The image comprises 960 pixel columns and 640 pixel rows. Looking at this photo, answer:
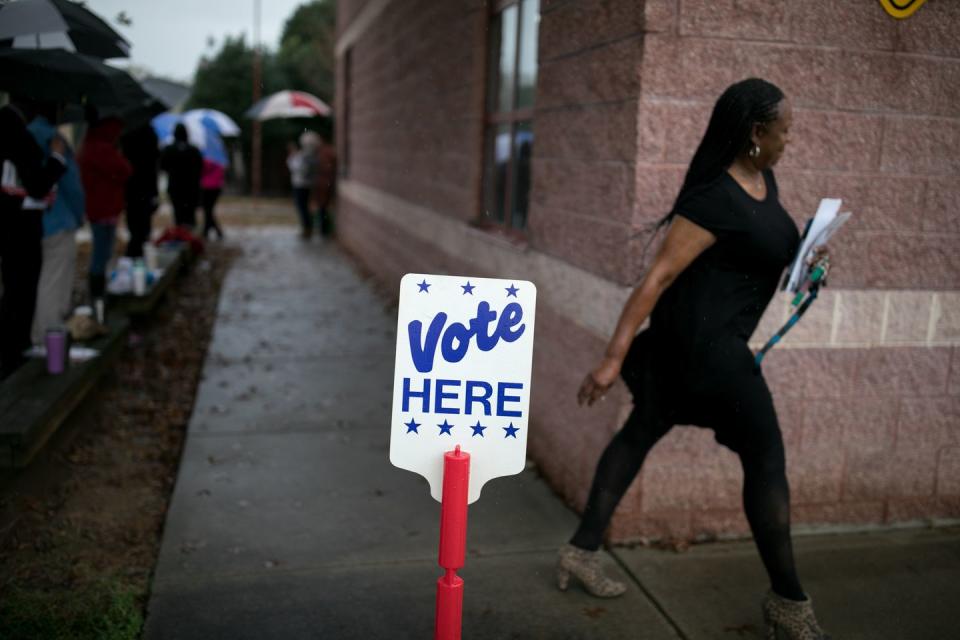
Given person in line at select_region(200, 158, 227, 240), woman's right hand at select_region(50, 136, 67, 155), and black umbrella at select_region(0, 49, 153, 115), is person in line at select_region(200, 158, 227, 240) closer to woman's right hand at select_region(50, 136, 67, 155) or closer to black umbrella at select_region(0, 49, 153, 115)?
black umbrella at select_region(0, 49, 153, 115)

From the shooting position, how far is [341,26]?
16531 mm

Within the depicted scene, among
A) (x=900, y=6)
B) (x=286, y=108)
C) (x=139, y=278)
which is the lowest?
(x=139, y=278)

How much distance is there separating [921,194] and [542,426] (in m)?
2.27

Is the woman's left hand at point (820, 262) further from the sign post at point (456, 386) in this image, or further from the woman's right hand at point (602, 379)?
the sign post at point (456, 386)

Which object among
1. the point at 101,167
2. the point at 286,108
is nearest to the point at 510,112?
the point at 101,167

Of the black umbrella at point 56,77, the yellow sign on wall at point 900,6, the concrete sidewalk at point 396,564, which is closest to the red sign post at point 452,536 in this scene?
the concrete sidewalk at point 396,564

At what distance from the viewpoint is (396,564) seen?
4027mm

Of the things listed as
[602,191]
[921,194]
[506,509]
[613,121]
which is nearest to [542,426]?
[506,509]

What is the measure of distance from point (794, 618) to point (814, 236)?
135cm

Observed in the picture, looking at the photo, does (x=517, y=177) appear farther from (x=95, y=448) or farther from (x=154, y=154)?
(x=154, y=154)

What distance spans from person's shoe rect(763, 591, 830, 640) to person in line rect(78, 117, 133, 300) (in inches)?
260

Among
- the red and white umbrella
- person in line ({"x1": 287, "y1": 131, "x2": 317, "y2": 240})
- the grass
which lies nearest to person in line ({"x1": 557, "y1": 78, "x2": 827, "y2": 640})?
the grass

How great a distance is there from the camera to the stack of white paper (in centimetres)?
323

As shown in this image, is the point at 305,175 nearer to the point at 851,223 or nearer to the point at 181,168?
the point at 181,168
